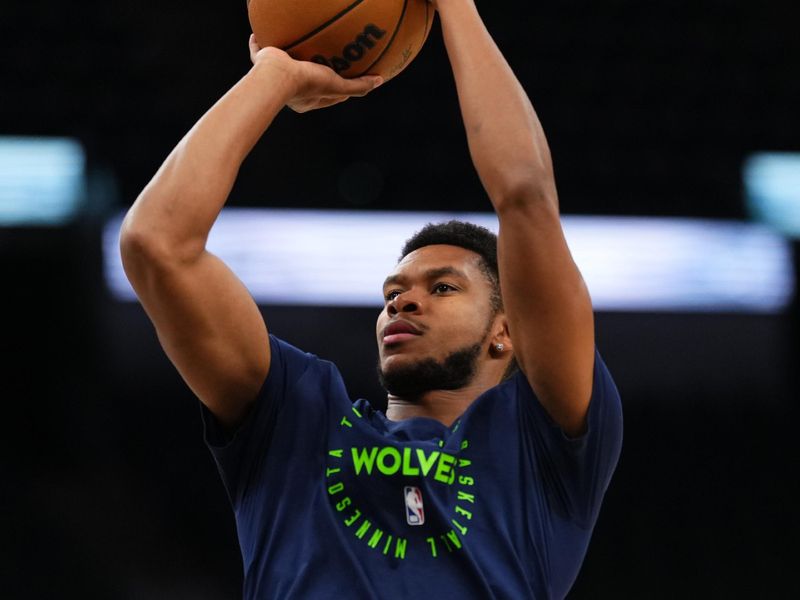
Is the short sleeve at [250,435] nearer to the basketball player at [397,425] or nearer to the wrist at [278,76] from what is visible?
the basketball player at [397,425]

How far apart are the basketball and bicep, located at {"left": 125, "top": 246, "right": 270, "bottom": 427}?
1.83 ft

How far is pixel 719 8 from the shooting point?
884 centimetres

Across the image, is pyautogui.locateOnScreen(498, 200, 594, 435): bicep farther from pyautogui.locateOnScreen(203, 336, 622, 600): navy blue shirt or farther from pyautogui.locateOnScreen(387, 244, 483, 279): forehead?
pyautogui.locateOnScreen(387, 244, 483, 279): forehead

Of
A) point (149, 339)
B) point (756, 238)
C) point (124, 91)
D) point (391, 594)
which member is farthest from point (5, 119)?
point (391, 594)

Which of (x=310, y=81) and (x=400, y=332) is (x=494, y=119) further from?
(x=400, y=332)

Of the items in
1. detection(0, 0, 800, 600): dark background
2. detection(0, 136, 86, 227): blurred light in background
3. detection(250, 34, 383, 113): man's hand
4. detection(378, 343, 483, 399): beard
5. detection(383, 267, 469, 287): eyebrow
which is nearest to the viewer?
detection(250, 34, 383, 113): man's hand

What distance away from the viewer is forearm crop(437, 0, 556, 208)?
2287mm

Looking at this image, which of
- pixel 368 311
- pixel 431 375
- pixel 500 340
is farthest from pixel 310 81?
pixel 368 311

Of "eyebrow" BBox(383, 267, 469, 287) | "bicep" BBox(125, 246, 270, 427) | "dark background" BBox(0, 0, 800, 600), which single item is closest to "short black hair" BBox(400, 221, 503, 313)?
"eyebrow" BBox(383, 267, 469, 287)

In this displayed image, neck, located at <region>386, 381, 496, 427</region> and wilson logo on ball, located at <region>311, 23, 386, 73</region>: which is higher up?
wilson logo on ball, located at <region>311, 23, 386, 73</region>

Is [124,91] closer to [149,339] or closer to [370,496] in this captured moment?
[149,339]

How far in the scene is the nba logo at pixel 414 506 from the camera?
235cm

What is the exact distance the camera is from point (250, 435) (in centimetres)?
246

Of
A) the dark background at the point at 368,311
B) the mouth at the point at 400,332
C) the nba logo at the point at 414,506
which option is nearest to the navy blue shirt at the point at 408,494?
the nba logo at the point at 414,506
